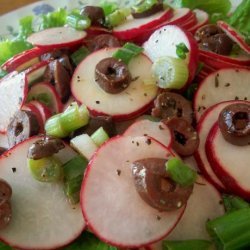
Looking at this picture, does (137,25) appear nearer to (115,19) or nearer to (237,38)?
(115,19)

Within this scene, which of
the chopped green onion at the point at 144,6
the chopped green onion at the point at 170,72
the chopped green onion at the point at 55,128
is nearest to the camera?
the chopped green onion at the point at 55,128

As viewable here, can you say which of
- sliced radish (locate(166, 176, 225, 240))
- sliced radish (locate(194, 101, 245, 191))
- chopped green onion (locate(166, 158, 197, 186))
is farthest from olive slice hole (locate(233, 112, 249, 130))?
chopped green onion (locate(166, 158, 197, 186))

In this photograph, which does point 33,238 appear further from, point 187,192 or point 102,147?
point 187,192

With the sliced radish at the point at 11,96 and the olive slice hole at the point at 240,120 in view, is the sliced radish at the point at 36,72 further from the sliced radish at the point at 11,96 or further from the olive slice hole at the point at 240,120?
the olive slice hole at the point at 240,120

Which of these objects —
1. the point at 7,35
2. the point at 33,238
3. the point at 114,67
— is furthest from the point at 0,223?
the point at 7,35

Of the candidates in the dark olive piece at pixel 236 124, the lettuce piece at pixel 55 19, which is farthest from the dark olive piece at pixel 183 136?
the lettuce piece at pixel 55 19

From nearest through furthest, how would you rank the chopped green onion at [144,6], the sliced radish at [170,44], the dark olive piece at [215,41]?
the sliced radish at [170,44] < the dark olive piece at [215,41] < the chopped green onion at [144,6]

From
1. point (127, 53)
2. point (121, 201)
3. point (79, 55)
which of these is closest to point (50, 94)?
point (79, 55)
